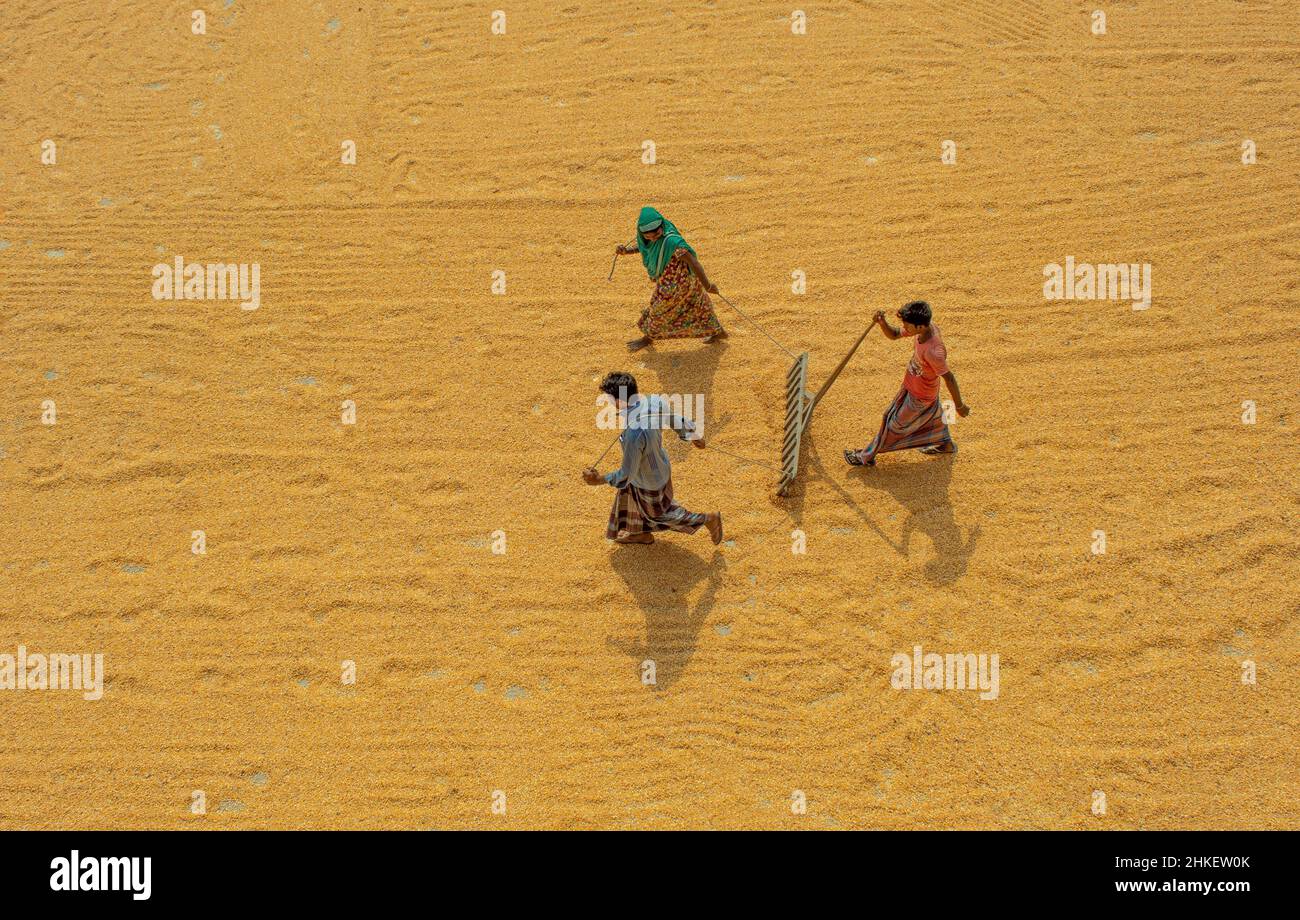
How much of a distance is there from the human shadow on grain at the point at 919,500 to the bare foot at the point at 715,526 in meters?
0.95

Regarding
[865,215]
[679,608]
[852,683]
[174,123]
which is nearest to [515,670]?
[679,608]

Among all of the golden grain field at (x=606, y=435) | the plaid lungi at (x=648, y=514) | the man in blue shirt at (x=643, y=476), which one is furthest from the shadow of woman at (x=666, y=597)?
the plaid lungi at (x=648, y=514)

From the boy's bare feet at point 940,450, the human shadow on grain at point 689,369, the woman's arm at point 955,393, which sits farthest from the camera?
the human shadow on grain at point 689,369

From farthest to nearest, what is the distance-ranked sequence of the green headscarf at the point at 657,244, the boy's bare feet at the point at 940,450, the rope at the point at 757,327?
the rope at the point at 757,327
the green headscarf at the point at 657,244
the boy's bare feet at the point at 940,450

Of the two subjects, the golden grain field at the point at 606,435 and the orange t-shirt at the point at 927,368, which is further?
the orange t-shirt at the point at 927,368

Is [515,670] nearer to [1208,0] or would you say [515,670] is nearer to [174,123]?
[174,123]

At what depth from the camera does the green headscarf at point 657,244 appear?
662 centimetres

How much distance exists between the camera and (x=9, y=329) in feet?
25.3

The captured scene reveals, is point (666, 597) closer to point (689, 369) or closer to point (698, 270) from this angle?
point (689, 369)

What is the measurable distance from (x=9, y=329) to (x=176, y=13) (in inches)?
185

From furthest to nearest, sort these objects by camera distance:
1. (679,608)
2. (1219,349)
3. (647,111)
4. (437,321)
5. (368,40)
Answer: (368,40) → (647,111) → (437,321) → (1219,349) → (679,608)

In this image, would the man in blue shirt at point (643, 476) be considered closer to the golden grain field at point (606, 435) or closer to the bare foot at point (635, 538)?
the bare foot at point (635, 538)

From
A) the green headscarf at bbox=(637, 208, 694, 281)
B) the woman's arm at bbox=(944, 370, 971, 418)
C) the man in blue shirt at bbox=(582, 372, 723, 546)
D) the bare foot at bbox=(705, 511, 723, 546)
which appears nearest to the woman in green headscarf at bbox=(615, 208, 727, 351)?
the green headscarf at bbox=(637, 208, 694, 281)

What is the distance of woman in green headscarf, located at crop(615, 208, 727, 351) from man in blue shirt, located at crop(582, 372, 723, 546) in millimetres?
1456
